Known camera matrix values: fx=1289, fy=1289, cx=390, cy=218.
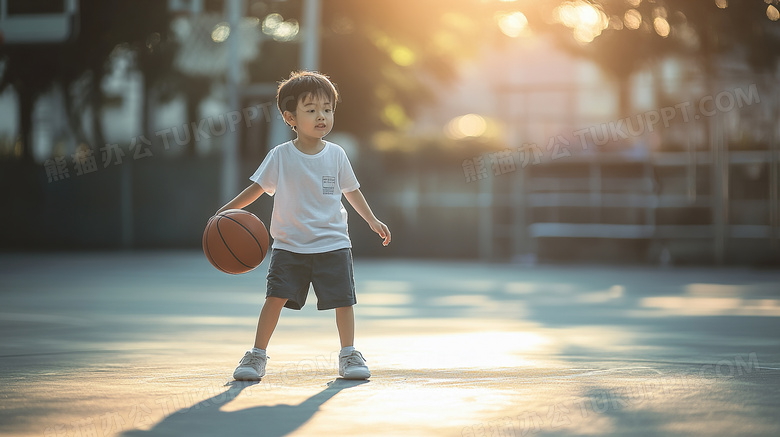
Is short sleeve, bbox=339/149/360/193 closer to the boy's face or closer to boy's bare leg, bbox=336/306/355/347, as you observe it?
the boy's face

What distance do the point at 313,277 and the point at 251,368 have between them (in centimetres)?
60

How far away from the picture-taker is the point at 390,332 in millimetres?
9102

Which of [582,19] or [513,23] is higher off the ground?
[513,23]

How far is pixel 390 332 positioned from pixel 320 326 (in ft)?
2.48

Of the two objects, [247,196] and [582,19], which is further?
[582,19]

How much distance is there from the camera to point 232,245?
7016 millimetres

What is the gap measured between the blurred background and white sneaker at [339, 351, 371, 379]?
1215 cm

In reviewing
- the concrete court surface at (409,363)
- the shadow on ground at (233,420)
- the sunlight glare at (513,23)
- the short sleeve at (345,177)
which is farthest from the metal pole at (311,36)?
the shadow on ground at (233,420)

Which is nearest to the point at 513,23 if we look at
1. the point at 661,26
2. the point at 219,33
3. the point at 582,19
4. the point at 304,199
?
the point at 582,19

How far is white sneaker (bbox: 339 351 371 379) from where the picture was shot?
636cm

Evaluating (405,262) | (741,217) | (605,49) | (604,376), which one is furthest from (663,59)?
(604,376)

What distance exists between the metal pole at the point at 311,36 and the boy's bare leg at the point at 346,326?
54.1ft

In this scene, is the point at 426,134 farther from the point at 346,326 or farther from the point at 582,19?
the point at 346,326

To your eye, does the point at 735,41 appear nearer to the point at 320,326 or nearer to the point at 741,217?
the point at 741,217
